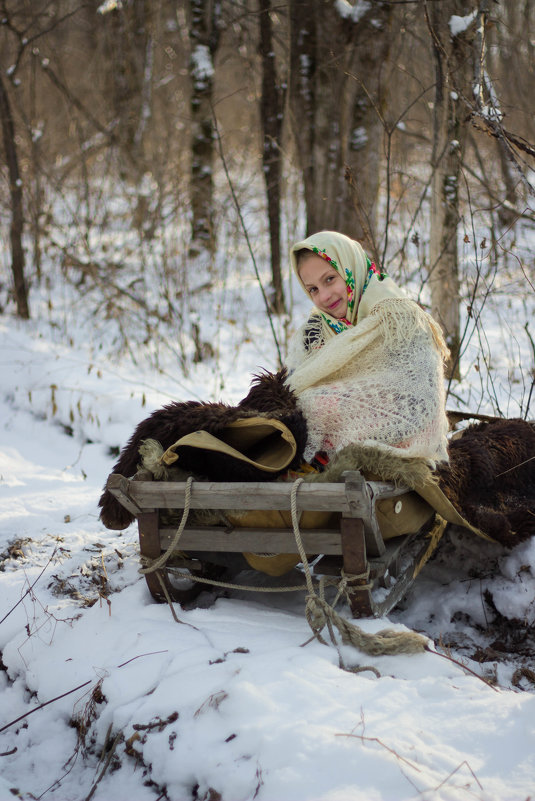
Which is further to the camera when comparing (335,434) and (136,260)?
(136,260)

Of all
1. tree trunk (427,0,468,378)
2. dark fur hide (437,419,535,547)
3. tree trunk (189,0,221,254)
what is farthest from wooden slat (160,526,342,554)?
tree trunk (189,0,221,254)

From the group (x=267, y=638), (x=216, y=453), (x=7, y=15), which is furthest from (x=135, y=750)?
(x=7, y=15)

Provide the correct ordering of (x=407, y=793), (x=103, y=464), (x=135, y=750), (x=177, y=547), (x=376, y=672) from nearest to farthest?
(x=407, y=793) → (x=135, y=750) → (x=376, y=672) → (x=177, y=547) → (x=103, y=464)

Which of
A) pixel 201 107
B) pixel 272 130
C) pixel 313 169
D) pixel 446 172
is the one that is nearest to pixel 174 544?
pixel 446 172

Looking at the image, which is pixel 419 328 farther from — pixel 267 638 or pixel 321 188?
pixel 321 188

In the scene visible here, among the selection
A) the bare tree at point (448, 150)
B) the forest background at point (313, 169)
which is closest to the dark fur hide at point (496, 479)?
the forest background at point (313, 169)

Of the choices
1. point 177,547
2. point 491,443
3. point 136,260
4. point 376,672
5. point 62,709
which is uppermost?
point 136,260

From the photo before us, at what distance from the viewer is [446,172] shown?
5227mm

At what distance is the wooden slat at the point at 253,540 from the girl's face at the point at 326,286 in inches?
41.4

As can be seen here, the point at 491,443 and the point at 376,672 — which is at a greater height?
the point at 491,443

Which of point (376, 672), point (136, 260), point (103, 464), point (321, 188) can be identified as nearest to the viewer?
point (376, 672)

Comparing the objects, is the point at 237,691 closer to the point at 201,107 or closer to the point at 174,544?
the point at 174,544

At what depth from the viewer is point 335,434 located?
8.98ft

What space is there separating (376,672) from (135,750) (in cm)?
80
